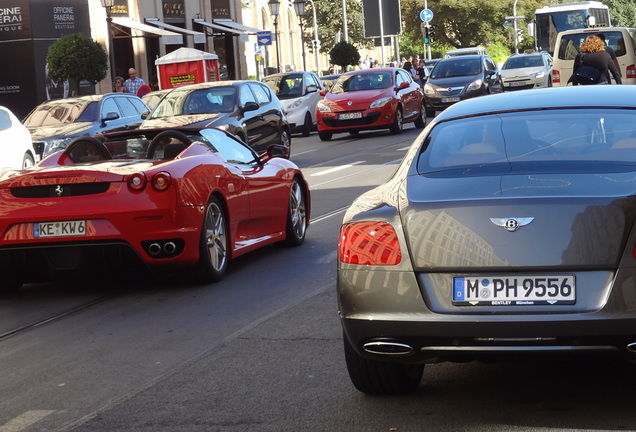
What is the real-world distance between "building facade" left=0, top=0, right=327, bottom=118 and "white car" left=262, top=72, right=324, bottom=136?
20.0 feet

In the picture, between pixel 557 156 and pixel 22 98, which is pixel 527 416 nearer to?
pixel 557 156

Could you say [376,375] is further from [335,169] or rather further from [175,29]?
[175,29]

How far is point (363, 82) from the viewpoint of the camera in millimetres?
30438

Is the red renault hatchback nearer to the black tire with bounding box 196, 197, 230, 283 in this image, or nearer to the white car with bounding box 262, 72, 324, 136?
the white car with bounding box 262, 72, 324, 136

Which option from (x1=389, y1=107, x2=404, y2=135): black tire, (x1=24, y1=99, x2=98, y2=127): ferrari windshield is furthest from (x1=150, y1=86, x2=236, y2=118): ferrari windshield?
(x1=389, y1=107, x2=404, y2=135): black tire

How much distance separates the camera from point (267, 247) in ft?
38.3

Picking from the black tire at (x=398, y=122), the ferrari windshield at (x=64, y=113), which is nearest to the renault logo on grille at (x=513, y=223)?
the ferrari windshield at (x=64, y=113)

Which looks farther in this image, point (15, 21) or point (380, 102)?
point (15, 21)

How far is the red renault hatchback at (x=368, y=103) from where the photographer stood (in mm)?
29297

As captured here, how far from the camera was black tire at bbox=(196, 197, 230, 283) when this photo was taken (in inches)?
367

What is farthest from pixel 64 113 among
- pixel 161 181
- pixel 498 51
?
pixel 498 51

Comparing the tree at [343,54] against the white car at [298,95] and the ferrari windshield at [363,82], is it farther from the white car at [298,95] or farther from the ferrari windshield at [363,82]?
the ferrari windshield at [363,82]

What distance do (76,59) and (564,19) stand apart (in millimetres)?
26840

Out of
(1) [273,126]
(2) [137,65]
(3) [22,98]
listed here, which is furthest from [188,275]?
(2) [137,65]
